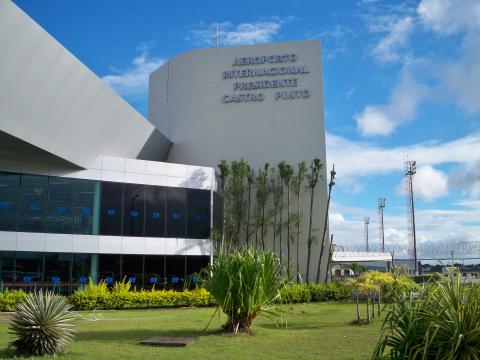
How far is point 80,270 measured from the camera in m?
24.4

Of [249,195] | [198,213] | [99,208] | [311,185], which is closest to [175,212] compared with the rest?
[198,213]

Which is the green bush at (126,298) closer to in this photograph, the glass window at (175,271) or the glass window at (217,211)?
the glass window at (175,271)

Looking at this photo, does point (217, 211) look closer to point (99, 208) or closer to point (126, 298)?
point (99, 208)

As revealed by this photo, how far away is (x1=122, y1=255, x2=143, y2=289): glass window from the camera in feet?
84.3

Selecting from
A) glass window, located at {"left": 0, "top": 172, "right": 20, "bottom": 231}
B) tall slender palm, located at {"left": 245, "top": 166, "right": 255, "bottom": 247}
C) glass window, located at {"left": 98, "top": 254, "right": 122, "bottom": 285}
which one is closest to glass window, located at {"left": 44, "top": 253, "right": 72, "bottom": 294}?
glass window, located at {"left": 98, "top": 254, "right": 122, "bottom": 285}

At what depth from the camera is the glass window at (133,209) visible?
85.4 feet

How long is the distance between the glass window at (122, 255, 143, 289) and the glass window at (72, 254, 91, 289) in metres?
1.94

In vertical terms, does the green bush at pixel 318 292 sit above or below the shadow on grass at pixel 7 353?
below

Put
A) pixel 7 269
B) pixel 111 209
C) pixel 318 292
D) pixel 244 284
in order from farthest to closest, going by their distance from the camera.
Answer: pixel 318 292 → pixel 111 209 → pixel 7 269 → pixel 244 284

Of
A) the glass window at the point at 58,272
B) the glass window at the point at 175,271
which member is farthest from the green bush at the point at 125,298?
the glass window at the point at 175,271

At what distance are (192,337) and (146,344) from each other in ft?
4.72

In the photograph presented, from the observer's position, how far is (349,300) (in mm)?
27938

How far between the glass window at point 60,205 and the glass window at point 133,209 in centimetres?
289

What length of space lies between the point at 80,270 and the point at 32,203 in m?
4.08
